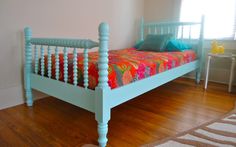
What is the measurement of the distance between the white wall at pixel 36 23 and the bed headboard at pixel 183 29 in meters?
0.78

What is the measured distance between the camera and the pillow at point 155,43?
2900 millimetres

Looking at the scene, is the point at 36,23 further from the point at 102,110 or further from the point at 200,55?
the point at 200,55

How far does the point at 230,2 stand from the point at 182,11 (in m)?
0.74

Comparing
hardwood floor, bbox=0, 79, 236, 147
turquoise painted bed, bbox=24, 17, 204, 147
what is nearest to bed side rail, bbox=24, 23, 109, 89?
turquoise painted bed, bbox=24, 17, 204, 147

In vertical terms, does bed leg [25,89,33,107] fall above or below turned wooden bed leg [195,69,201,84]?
below

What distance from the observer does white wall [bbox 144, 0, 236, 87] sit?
308 centimetres

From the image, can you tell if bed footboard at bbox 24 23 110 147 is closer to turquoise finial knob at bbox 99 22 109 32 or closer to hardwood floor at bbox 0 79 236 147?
turquoise finial knob at bbox 99 22 109 32

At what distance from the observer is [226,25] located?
2.96 meters

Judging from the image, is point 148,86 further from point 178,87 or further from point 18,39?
point 18,39

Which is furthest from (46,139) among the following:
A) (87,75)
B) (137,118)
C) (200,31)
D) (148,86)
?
(200,31)

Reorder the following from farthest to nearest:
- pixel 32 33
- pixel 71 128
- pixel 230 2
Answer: pixel 230 2
pixel 32 33
pixel 71 128

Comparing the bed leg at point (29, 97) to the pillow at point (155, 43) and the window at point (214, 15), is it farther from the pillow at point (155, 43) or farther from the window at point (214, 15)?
the window at point (214, 15)

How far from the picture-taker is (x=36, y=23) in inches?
90.9

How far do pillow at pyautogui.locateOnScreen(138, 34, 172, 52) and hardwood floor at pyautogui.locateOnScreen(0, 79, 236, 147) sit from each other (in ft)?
2.32
